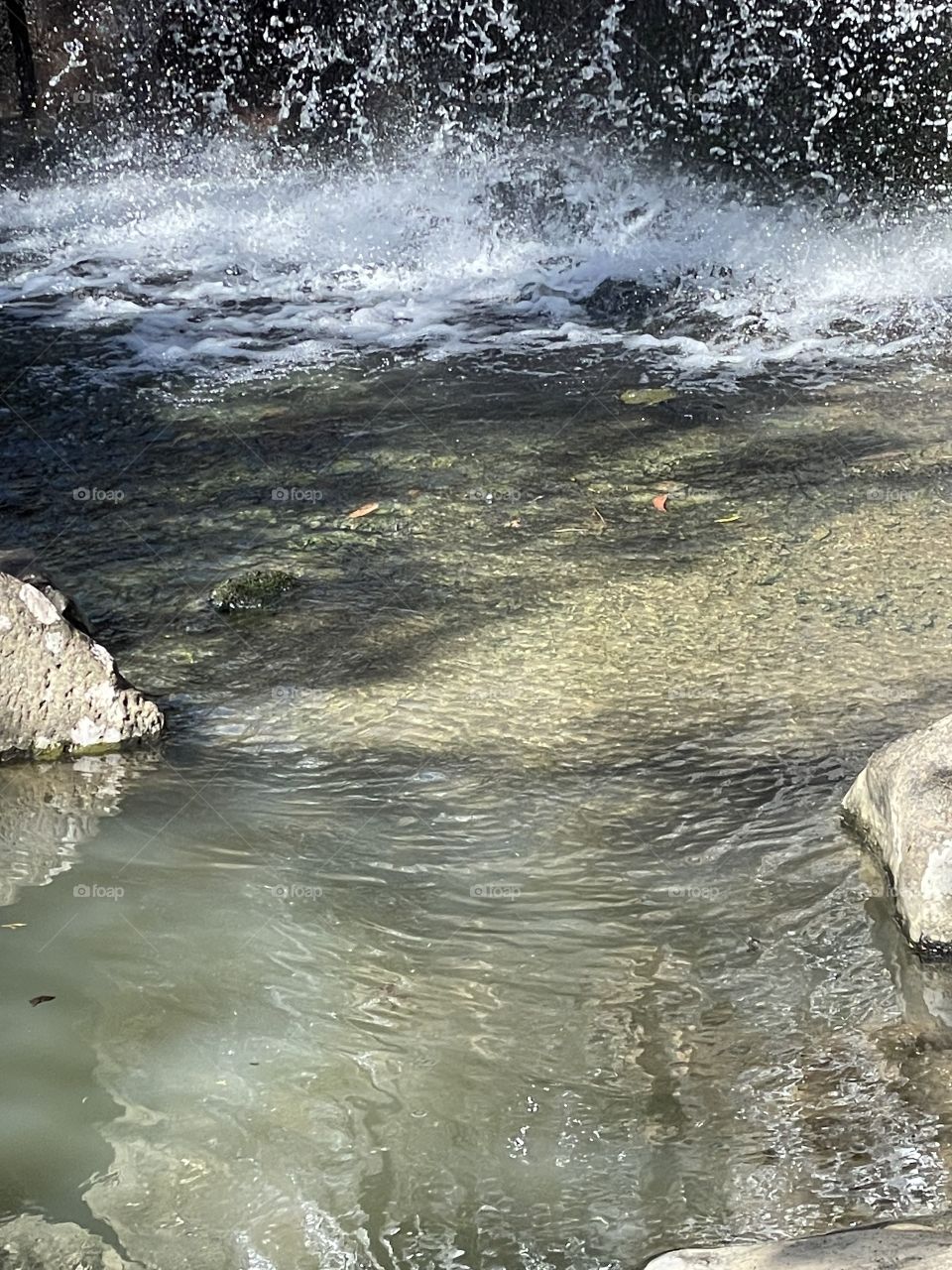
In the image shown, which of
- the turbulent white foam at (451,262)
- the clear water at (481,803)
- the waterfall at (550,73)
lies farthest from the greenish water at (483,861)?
the waterfall at (550,73)

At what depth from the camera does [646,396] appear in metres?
6.19

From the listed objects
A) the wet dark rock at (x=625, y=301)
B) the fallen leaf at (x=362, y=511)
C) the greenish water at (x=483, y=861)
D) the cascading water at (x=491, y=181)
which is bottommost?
the greenish water at (x=483, y=861)

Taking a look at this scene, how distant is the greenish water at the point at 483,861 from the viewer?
2.24 metres

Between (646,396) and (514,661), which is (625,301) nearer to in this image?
(646,396)

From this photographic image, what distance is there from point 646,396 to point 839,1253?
4617 mm

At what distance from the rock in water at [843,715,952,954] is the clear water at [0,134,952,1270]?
0.06 m

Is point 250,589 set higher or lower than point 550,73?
lower

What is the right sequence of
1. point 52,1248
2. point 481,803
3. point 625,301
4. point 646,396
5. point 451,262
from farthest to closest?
point 451,262, point 625,301, point 646,396, point 481,803, point 52,1248

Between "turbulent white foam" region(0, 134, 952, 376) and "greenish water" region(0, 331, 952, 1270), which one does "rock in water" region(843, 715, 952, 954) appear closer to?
"greenish water" region(0, 331, 952, 1270)

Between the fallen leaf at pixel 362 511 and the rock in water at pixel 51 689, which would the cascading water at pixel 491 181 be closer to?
the fallen leaf at pixel 362 511

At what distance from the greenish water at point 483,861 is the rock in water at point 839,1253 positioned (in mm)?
128

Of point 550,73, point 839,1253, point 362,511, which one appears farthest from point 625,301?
point 839,1253

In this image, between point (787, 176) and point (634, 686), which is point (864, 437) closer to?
point (634, 686)

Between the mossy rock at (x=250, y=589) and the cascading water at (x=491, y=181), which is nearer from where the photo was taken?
the mossy rock at (x=250, y=589)
